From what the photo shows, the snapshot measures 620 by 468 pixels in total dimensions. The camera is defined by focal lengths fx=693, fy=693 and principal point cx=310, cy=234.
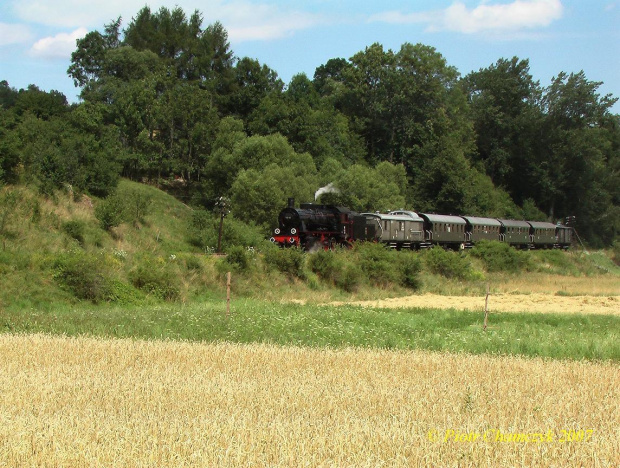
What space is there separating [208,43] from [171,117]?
2630cm

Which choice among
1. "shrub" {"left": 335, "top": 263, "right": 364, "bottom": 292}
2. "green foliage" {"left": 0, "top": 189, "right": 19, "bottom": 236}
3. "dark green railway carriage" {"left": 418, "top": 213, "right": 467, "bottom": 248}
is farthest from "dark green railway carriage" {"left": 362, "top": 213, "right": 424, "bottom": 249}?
"green foliage" {"left": 0, "top": 189, "right": 19, "bottom": 236}

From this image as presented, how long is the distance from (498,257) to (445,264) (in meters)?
11.3

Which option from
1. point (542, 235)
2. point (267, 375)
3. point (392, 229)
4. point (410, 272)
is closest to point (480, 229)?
point (542, 235)

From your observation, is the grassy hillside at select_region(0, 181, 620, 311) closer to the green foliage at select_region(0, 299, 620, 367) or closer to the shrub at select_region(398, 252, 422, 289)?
the shrub at select_region(398, 252, 422, 289)

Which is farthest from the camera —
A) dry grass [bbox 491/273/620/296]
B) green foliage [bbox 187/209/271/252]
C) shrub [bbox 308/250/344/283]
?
green foliage [bbox 187/209/271/252]

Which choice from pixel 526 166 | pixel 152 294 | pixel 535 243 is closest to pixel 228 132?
pixel 535 243

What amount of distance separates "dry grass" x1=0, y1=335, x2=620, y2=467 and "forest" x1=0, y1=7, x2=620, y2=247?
30.8 meters

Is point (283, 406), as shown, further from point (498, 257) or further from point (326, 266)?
point (498, 257)

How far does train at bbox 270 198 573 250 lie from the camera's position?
145ft

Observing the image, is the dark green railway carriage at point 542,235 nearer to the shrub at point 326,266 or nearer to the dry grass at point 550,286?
the dry grass at point 550,286

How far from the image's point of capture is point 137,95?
216ft

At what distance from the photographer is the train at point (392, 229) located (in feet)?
145

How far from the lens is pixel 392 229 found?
5097 cm

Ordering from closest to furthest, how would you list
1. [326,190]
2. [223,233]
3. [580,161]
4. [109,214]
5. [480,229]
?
[109,214]
[223,233]
[326,190]
[480,229]
[580,161]
